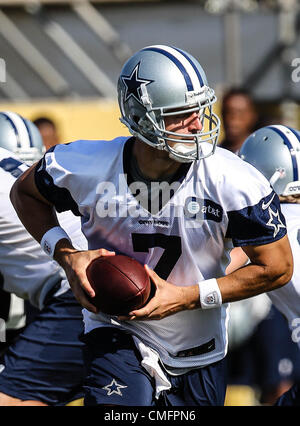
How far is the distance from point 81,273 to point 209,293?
54 cm

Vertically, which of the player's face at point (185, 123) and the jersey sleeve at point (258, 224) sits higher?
the player's face at point (185, 123)

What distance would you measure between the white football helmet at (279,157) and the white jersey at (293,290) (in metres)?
0.22

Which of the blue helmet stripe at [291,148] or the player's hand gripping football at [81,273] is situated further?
the blue helmet stripe at [291,148]

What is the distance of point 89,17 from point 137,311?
6.13m

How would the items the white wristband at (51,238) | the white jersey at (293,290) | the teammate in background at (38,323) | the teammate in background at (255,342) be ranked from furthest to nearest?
the teammate in background at (255,342) < the teammate in background at (38,323) < the white jersey at (293,290) < the white wristband at (51,238)

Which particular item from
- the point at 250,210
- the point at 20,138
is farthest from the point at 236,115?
the point at 250,210

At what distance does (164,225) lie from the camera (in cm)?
359

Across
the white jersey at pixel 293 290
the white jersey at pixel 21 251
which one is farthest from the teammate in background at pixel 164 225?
the white jersey at pixel 21 251

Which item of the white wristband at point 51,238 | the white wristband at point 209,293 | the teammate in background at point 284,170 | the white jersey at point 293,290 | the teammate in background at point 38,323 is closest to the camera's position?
the white wristband at point 209,293

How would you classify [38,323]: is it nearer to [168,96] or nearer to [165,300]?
[165,300]

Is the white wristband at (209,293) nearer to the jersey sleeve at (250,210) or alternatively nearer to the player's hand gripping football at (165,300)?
the player's hand gripping football at (165,300)

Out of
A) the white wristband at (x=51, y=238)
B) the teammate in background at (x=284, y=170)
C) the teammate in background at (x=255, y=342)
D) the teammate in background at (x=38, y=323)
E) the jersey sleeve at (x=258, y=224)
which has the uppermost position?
the jersey sleeve at (x=258, y=224)

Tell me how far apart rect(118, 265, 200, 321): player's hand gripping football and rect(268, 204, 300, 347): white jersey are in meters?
0.72

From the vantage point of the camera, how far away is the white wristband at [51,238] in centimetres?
380
